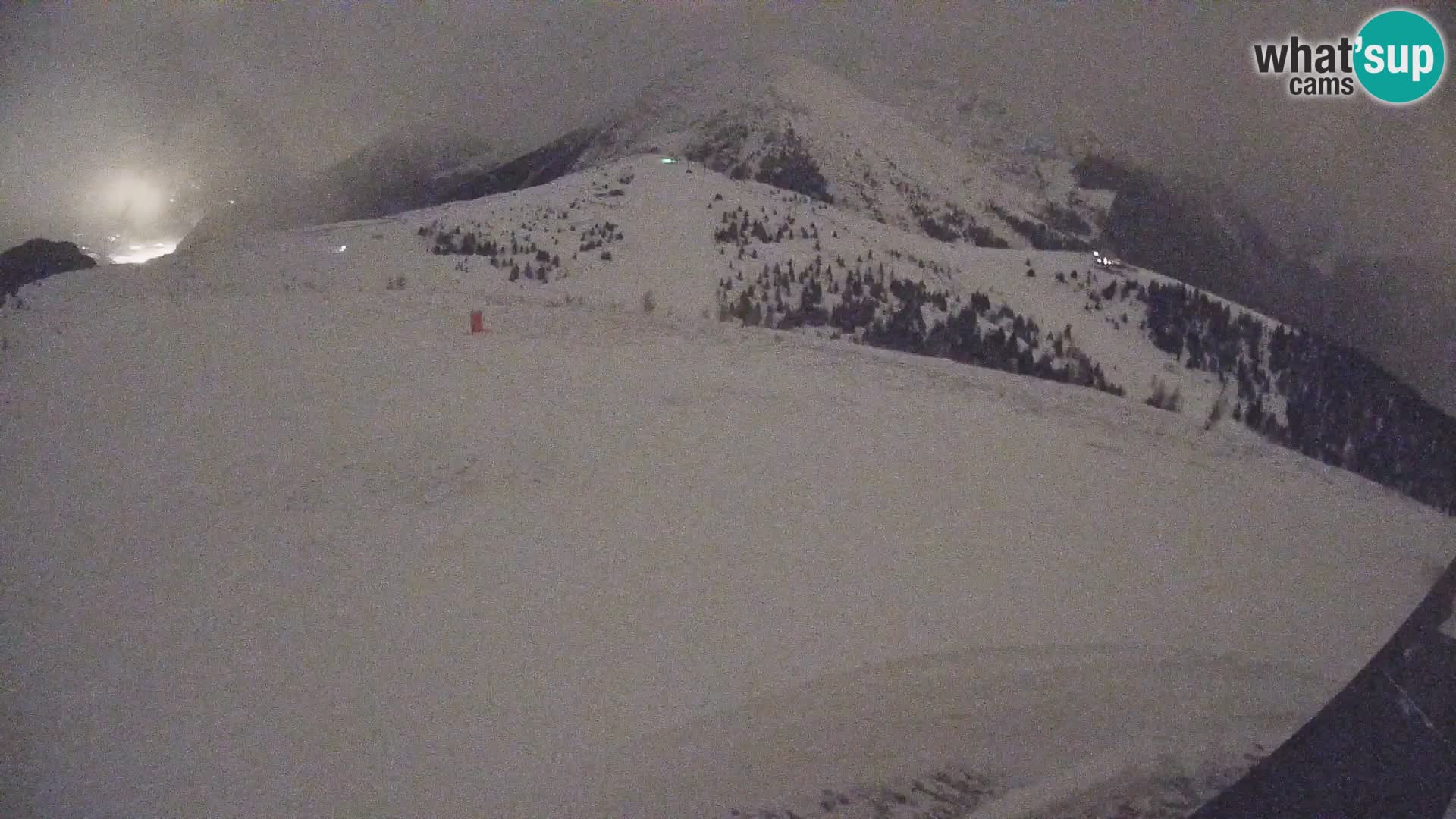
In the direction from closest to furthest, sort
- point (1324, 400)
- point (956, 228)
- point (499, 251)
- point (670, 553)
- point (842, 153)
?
1. point (670, 553)
2. point (1324, 400)
3. point (956, 228)
4. point (499, 251)
5. point (842, 153)

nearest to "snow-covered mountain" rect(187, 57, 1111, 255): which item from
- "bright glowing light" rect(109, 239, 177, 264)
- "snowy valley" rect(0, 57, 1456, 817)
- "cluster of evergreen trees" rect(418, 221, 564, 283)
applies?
"snowy valley" rect(0, 57, 1456, 817)

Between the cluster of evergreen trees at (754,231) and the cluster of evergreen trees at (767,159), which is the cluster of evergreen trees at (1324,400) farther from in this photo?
the cluster of evergreen trees at (767,159)

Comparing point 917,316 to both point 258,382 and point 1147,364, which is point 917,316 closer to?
point 1147,364

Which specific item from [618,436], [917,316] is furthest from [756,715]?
[917,316]

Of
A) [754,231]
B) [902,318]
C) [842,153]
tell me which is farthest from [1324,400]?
[842,153]

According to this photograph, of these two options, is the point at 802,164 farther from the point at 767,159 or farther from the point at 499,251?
the point at 499,251

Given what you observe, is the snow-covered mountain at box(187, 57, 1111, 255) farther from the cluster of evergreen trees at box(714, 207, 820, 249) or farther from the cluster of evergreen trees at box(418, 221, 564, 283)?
the cluster of evergreen trees at box(714, 207, 820, 249)
